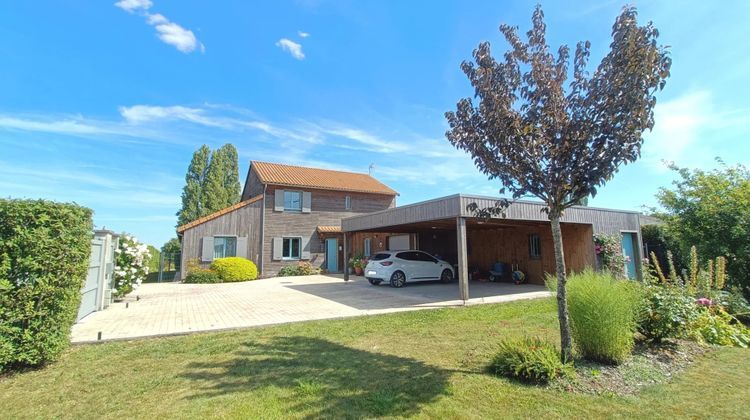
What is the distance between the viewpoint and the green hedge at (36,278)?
4059 mm

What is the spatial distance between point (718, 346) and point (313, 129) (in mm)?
15033

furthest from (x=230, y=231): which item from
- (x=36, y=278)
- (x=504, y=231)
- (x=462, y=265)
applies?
(x=36, y=278)

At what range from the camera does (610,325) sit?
4.11 m

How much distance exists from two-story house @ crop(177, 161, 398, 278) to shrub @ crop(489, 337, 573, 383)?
17811 mm

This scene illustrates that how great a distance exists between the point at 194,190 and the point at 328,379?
3225cm

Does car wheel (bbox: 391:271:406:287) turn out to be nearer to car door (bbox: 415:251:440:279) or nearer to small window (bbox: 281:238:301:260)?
car door (bbox: 415:251:440:279)

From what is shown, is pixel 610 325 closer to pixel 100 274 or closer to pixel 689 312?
pixel 689 312

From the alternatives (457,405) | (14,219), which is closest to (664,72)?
(457,405)

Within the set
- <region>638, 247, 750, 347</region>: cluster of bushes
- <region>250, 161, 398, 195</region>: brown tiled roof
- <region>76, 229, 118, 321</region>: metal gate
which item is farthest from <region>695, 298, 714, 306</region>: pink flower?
<region>250, 161, 398, 195</region>: brown tiled roof

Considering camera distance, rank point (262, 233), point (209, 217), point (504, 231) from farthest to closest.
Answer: point (262, 233) < point (209, 217) < point (504, 231)

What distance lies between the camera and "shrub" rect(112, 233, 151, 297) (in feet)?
34.3

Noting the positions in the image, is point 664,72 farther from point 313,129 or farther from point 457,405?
point 313,129

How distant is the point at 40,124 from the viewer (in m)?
9.97

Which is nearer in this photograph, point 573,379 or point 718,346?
point 573,379
